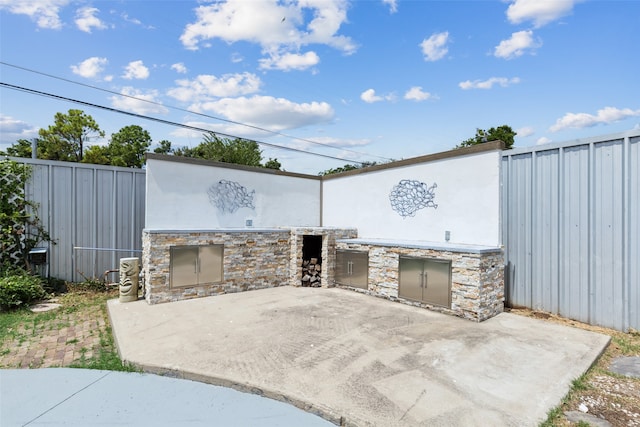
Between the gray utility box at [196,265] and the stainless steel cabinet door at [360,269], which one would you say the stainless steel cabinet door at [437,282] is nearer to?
the stainless steel cabinet door at [360,269]

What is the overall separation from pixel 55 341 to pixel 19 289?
3104 mm

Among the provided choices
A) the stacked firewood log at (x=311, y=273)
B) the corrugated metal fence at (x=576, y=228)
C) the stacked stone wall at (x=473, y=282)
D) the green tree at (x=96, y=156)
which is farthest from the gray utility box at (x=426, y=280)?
the green tree at (x=96, y=156)

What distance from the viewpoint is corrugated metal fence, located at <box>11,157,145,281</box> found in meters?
8.71

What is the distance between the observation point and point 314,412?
3.39 meters

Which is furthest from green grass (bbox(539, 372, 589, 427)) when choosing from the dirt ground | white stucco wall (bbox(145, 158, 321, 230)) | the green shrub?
the green shrub

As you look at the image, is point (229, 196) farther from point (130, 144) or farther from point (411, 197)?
point (130, 144)

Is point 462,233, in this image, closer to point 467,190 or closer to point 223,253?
point 467,190

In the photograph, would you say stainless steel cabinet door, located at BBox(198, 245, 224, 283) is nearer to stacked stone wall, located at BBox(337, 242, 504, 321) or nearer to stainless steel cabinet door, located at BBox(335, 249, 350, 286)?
stainless steel cabinet door, located at BBox(335, 249, 350, 286)

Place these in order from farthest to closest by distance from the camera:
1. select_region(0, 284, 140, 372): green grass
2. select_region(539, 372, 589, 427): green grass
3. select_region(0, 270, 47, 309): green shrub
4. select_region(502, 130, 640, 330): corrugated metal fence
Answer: select_region(0, 270, 47, 309): green shrub < select_region(502, 130, 640, 330): corrugated metal fence < select_region(0, 284, 140, 372): green grass < select_region(539, 372, 589, 427): green grass

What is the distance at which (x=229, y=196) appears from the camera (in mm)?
10062

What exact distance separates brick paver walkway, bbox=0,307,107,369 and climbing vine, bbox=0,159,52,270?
9.61 ft

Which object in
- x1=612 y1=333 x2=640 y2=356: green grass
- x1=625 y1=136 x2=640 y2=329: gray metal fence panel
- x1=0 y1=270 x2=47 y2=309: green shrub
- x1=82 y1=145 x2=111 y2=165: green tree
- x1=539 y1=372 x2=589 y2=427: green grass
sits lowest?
x1=612 y1=333 x2=640 y2=356: green grass

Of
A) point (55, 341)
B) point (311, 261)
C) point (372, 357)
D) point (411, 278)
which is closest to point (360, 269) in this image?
point (411, 278)

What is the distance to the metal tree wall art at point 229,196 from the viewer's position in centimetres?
976
